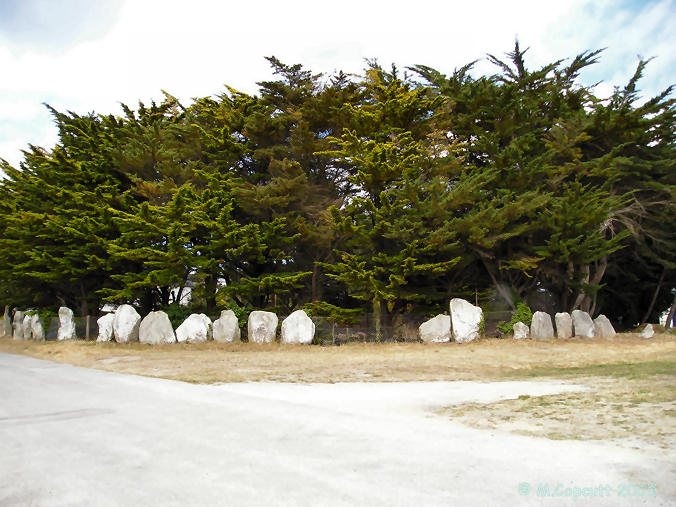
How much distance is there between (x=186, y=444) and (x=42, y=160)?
2661cm

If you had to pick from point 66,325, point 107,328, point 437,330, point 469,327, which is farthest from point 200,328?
point 469,327

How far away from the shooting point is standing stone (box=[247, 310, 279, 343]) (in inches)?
670

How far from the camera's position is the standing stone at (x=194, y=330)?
1745 cm

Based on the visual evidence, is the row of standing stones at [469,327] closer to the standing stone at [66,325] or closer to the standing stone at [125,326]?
the standing stone at [125,326]

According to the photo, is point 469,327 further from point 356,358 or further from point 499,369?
point 499,369

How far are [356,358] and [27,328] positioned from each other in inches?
724

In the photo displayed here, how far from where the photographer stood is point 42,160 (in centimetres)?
2583

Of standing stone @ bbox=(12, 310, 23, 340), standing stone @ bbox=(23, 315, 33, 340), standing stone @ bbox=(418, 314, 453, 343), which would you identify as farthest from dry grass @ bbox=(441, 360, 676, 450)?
standing stone @ bbox=(12, 310, 23, 340)

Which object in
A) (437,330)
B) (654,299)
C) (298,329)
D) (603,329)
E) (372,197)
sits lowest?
(603,329)

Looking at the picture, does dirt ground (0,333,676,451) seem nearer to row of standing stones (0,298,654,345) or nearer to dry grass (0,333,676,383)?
dry grass (0,333,676,383)

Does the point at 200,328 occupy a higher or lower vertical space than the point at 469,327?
higher

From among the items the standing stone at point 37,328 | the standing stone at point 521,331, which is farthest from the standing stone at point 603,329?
the standing stone at point 37,328

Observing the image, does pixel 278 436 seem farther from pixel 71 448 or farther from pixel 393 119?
pixel 393 119

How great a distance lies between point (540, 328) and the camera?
1734cm
